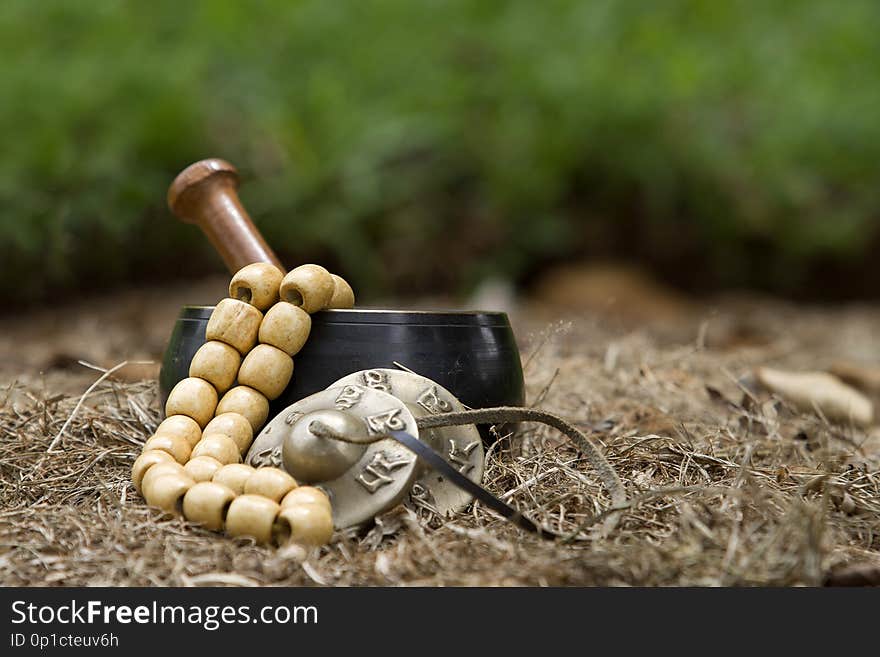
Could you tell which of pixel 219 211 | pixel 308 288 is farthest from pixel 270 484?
pixel 219 211

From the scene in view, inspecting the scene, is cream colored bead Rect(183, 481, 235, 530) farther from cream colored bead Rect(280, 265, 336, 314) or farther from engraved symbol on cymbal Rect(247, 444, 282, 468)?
cream colored bead Rect(280, 265, 336, 314)

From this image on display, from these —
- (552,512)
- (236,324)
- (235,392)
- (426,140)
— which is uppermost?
(426,140)

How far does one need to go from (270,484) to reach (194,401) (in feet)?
1.11

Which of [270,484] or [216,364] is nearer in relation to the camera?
[270,484]

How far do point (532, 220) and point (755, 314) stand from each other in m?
1.52

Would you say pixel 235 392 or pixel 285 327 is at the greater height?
pixel 285 327

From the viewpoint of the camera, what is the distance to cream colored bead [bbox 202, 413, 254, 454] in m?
1.81

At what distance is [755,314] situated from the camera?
555 centimetres

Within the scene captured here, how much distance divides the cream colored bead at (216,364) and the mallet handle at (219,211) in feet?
1.11

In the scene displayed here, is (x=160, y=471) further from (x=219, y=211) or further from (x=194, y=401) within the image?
(x=219, y=211)

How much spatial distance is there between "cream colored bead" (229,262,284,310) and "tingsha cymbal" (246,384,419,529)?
290 mm

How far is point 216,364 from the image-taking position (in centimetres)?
188
